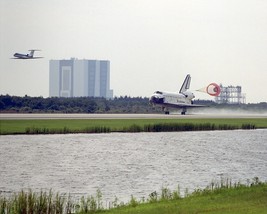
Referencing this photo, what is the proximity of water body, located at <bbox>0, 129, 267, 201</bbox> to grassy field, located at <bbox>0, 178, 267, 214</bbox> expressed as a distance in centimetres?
351

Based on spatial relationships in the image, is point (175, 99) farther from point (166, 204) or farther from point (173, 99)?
point (166, 204)

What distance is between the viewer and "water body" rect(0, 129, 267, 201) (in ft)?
118

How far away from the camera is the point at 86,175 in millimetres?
40500

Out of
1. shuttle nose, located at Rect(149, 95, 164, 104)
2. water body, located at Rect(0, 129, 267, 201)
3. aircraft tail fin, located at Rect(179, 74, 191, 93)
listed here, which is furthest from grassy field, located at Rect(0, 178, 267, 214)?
aircraft tail fin, located at Rect(179, 74, 191, 93)

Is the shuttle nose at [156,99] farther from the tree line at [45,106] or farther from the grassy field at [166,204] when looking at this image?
the grassy field at [166,204]

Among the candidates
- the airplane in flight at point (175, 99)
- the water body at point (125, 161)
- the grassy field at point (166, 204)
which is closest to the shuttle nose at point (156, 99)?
the airplane in flight at point (175, 99)

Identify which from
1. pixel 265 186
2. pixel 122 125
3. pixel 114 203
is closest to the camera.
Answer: pixel 114 203

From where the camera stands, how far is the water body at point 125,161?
1421 inches

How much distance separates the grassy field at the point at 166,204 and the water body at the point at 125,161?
3506 millimetres

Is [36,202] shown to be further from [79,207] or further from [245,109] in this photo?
[245,109]

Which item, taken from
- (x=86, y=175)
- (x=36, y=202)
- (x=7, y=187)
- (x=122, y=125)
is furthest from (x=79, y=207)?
(x=122, y=125)

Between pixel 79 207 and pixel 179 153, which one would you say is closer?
pixel 79 207

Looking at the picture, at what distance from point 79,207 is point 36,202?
2.02m

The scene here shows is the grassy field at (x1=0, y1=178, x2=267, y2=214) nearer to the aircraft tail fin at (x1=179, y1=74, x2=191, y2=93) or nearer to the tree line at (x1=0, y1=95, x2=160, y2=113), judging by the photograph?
the tree line at (x1=0, y1=95, x2=160, y2=113)
